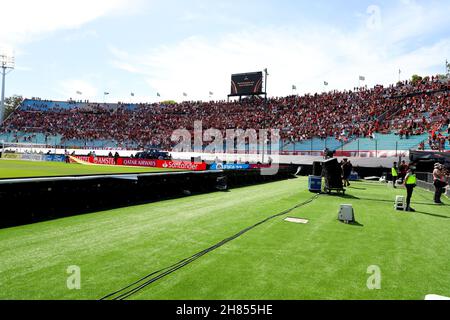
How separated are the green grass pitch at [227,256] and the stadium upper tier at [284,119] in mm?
25630

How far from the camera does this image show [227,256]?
609 cm

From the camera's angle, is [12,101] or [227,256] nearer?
[227,256]

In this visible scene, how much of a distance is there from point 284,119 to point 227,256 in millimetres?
43558

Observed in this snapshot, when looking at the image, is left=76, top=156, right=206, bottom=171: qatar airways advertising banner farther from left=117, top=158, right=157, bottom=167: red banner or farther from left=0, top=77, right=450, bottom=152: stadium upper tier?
left=0, top=77, right=450, bottom=152: stadium upper tier

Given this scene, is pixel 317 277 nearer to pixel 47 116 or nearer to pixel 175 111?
pixel 175 111

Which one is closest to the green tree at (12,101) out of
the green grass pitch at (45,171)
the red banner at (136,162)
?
the red banner at (136,162)

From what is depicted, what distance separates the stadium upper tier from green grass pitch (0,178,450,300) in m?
25.6

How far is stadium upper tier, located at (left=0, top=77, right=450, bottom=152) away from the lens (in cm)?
3472

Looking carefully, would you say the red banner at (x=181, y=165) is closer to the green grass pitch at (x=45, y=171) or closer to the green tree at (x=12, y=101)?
the green grass pitch at (x=45, y=171)

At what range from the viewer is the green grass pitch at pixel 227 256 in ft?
15.3

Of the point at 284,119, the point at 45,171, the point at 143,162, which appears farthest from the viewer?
the point at 284,119

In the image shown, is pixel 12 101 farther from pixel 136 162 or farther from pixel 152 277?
pixel 152 277

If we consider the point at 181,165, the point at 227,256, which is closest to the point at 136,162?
the point at 181,165
